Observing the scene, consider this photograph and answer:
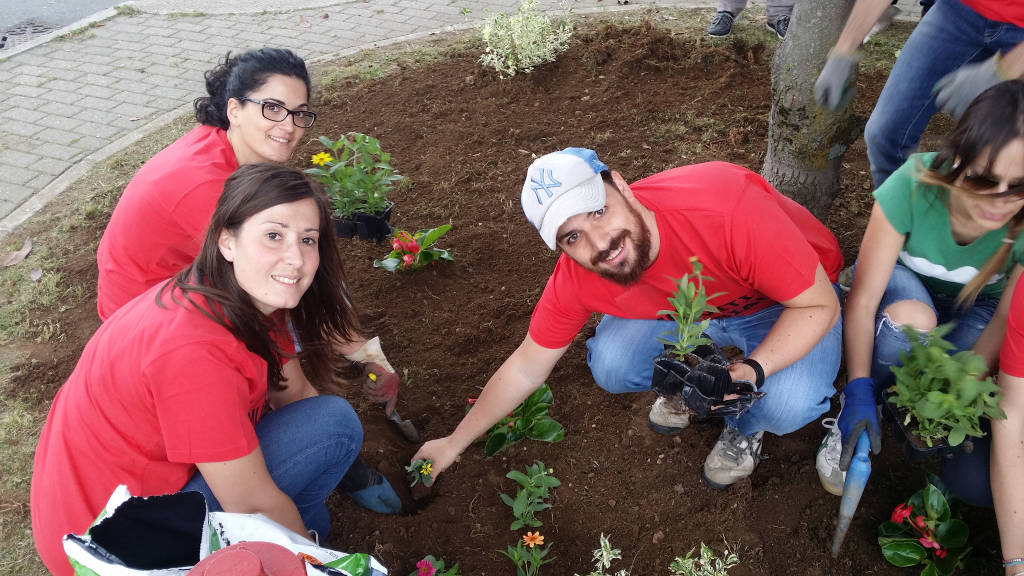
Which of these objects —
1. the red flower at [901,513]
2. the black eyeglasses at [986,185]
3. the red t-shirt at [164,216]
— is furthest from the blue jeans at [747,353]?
the red t-shirt at [164,216]

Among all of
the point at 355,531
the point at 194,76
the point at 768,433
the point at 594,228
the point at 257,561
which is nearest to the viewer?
the point at 257,561

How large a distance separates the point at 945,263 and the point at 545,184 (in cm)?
131

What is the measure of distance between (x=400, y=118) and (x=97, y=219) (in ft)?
6.02

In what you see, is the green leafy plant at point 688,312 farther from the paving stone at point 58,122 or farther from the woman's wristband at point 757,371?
the paving stone at point 58,122

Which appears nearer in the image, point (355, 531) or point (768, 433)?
point (355, 531)

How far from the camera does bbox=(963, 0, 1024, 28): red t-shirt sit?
2.23 metres

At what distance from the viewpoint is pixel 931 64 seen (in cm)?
259

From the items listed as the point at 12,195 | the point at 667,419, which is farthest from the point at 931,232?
the point at 12,195

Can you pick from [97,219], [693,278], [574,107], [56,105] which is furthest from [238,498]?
[56,105]

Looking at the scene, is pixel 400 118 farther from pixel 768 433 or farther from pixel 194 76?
pixel 768 433

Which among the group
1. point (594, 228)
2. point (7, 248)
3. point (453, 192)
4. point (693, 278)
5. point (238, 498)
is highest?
point (594, 228)

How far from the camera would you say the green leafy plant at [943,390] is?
1.76 meters

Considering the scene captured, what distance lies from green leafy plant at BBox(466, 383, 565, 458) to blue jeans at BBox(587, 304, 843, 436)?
233 millimetres

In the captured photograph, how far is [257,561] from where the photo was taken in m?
0.97
